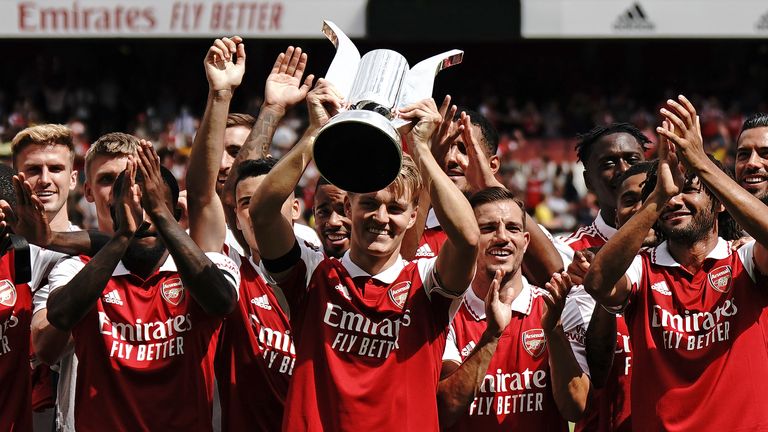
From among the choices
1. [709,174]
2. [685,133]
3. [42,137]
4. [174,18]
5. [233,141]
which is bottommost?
[709,174]

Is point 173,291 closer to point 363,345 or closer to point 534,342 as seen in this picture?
point 363,345

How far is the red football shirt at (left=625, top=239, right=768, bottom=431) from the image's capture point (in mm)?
4395

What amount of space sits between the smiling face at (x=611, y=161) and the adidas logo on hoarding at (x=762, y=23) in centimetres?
1825

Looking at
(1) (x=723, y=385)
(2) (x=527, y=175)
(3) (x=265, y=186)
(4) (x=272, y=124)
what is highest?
(2) (x=527, y=175)

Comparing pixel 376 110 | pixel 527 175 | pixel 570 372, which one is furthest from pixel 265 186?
pixel 527 175

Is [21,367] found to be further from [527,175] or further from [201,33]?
[201,33]

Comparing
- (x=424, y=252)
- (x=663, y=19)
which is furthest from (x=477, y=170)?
(x=663, y=19)

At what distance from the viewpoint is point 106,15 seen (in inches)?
896

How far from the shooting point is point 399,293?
426 centimetres

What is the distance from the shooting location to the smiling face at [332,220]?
505 centimetres

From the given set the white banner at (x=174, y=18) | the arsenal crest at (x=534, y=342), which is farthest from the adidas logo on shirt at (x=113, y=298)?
the white banner at (x=174, y=18)

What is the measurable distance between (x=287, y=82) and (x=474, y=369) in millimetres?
1351

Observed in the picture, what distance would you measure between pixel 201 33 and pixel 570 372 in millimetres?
19281

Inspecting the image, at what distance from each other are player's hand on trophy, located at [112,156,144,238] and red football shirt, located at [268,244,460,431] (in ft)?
1.98
